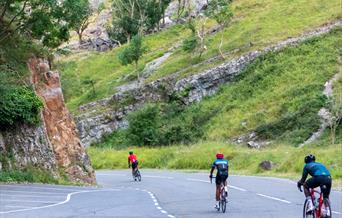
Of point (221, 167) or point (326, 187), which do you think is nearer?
point (326, 187)

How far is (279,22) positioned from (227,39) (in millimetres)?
7389

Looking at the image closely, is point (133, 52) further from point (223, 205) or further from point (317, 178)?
point (317, 178)

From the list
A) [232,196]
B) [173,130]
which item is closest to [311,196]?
[232,196]

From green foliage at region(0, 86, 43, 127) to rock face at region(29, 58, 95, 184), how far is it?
3.16m

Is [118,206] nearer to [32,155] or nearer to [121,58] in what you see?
[32,155]

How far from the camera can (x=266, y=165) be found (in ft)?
137

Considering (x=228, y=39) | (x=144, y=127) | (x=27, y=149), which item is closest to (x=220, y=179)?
(x=27, y=149)

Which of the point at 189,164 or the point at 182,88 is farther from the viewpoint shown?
the point at 182,88

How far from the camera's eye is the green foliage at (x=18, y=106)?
29156mm

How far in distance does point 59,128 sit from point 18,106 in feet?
18.6

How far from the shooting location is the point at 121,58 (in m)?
74.3

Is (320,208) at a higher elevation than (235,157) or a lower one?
higher

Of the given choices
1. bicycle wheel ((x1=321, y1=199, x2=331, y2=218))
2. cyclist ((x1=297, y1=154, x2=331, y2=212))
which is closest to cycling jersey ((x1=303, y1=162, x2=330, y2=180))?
cyclist ((x1=297, y1=154, x2=331, y2=212))

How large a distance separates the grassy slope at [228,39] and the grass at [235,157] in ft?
51.8
